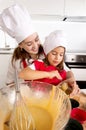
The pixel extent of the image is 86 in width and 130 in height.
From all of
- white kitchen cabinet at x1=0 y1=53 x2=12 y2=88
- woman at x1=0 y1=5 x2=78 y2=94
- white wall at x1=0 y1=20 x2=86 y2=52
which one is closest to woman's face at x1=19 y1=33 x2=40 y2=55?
woman at x1=0 y1=5 x2=78 y2=94

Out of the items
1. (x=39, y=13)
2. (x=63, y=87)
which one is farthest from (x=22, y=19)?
(x=39, y=13)

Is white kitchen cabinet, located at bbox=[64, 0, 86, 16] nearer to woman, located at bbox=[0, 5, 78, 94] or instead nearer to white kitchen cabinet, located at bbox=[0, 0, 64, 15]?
white kitchen cabinet, located at bbox=[0, 0, 64, 15]

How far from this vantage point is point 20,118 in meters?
0.46

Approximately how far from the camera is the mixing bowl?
0.47 meters

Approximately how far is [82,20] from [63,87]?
1.29 m

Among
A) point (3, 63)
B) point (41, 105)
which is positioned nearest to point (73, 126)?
point (41, 105)

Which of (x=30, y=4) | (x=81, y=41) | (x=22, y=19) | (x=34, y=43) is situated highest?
(x=30, y=4)

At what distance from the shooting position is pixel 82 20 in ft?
6.10

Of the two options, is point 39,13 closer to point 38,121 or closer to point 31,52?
point 31,52

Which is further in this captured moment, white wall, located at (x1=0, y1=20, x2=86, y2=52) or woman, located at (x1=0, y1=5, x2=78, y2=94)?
white wall, located at (x1=0, y1=20, x2=86, y2=52)

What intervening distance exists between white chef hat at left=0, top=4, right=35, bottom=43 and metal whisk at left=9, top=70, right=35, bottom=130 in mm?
448

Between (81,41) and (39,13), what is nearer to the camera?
(39,13)

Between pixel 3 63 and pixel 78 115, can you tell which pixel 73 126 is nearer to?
pixel 78 115

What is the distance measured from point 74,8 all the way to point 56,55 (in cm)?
83
